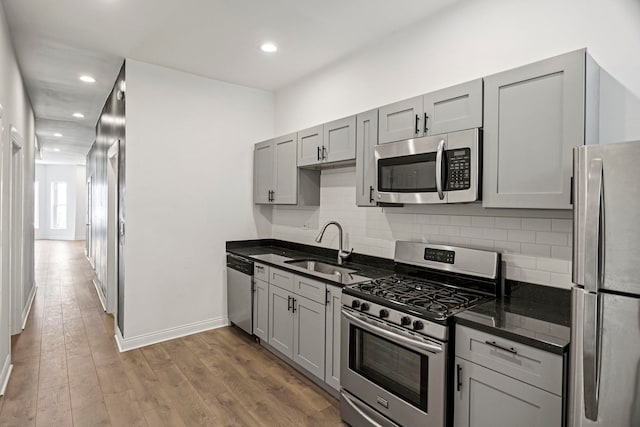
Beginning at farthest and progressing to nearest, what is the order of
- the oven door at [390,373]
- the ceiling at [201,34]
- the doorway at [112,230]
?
the doorway at [112,230]
the ceiling at [201,34]
the oven door at [390,373]

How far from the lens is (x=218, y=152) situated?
4211 mm

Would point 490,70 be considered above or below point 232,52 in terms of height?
below

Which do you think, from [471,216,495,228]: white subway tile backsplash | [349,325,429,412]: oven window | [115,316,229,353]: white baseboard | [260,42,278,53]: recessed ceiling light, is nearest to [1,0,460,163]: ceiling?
[260,42,278,53]: recessed ceiling light

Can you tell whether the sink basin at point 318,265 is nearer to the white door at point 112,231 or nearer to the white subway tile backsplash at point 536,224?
the white subway tile backsplash at point 536,224

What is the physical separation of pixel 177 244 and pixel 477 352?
321 cm

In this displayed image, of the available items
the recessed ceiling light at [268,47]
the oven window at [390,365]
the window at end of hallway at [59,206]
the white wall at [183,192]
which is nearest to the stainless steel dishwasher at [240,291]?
the white wall at [183,192]

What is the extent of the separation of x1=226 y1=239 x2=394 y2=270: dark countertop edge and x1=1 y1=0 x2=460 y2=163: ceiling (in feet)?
6.35

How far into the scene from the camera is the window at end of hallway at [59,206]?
42.9ft

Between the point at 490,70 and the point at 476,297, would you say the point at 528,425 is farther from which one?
the point at 490,70

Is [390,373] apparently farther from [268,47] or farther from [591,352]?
[268,47]

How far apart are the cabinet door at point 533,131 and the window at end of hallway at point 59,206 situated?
1515 cm

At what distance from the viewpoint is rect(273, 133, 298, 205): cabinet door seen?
3.75 metres

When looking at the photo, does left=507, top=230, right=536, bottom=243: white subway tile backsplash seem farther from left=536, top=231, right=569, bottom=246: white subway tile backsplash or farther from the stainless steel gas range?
the stainless steel gas range

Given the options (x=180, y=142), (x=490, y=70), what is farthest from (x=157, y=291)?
(x=490, y=70)
